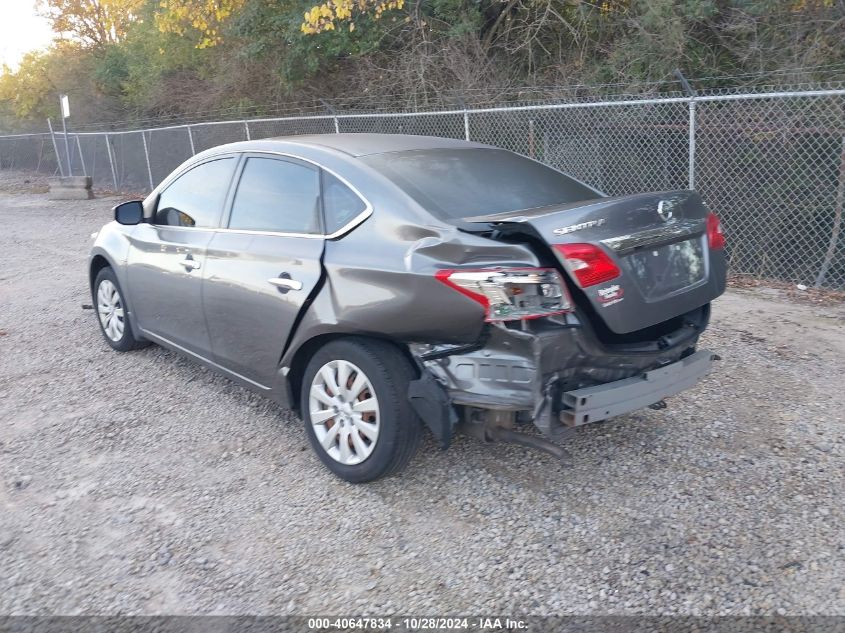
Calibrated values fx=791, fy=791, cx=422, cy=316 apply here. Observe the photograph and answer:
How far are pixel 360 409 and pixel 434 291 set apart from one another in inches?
29.5

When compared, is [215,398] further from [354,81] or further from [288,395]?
[354,81]

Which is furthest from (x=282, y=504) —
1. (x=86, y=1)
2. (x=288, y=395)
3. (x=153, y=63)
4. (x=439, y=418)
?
(x=86, y=1)

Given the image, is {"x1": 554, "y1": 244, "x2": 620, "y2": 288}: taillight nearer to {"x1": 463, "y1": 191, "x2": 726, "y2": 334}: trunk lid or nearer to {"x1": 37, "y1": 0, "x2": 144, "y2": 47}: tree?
{"x1": 463, "y1": 191, "x2": 726, "y2": 334}: trunk lid

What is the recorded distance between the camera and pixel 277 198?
4.49 meters

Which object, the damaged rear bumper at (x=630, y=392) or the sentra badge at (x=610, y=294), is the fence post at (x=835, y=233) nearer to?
the damaged rear bumper at (x=630, y=392)

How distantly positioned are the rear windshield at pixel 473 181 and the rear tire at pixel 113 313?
2.82 m

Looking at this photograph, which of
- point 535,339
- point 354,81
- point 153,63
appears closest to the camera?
point 535,339

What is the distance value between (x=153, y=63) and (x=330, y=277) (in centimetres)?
2100

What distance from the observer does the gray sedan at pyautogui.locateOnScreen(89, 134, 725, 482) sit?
3.40m

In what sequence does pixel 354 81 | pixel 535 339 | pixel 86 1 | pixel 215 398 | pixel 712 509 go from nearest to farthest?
pixel 535 339 < pixel 712 509 < pixel 215 398 < pixel 354 81 < pixel 86 1

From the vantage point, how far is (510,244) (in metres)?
3.41

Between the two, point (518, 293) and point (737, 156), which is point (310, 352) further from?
point (737, 156)

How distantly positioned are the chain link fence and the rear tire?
4.86 metres

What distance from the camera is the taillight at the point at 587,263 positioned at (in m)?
3.38
